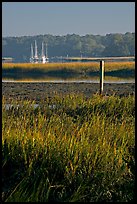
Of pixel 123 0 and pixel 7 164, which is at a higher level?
pixel 123 0

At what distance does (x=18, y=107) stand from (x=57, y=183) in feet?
22.9

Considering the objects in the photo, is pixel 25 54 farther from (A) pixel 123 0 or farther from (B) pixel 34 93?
(A) pixel 123 0

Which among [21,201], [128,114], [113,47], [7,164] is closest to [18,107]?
[128,114]

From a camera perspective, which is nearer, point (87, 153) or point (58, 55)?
point (87, 153)

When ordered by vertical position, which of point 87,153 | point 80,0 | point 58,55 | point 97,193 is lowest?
point 97,193

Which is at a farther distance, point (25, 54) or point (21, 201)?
point (25, 54)

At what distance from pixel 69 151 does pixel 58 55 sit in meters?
136

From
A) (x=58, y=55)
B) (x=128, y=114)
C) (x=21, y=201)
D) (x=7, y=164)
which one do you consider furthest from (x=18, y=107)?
(x=58, y=55)

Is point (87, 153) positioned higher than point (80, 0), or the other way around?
point (80, 0)

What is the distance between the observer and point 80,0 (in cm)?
527

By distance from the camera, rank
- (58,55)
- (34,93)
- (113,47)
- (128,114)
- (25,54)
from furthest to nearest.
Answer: (25,54)
(58,55)
(113,47)
(34,93)
(128,114)

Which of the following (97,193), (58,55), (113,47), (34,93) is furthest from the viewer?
(58,55)

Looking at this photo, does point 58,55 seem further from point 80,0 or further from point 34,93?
point 80,0

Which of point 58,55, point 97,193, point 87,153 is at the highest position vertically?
point 58,55
